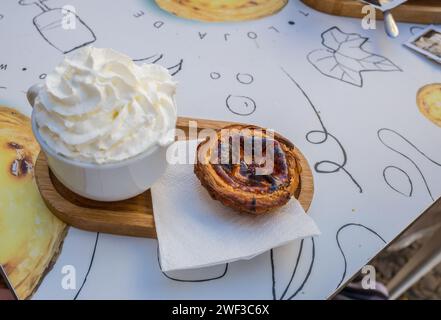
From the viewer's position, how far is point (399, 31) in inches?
51.6

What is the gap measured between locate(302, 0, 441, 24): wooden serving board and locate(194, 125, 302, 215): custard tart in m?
0.66

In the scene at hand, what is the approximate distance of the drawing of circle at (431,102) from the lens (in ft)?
3.58

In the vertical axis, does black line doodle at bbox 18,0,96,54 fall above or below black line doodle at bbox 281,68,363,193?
below

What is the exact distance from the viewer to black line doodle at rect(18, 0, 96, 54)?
113cm

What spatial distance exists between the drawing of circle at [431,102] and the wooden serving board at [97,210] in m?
0.52

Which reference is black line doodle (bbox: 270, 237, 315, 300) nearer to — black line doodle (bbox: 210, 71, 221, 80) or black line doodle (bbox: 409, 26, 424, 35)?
black line doodle (bbox: 210, 71, 221, 80)

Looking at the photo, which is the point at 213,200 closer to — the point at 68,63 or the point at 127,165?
the point at 127,165

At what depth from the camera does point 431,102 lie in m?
1.12

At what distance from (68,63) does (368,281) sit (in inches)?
25.1

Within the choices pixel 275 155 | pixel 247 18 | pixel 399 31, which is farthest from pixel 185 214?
pixel 399 31

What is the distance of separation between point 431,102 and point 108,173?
34.5 inches

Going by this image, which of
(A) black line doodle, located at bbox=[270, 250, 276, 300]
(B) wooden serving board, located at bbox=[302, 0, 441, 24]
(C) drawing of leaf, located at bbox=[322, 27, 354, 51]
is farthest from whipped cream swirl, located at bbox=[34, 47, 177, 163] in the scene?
(B) wooden serving board, located at bbox=[302, 0, 441, 24]

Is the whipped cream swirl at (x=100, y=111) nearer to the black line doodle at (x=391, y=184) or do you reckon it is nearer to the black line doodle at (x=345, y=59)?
the black line doodle at (x=391, y=184)
